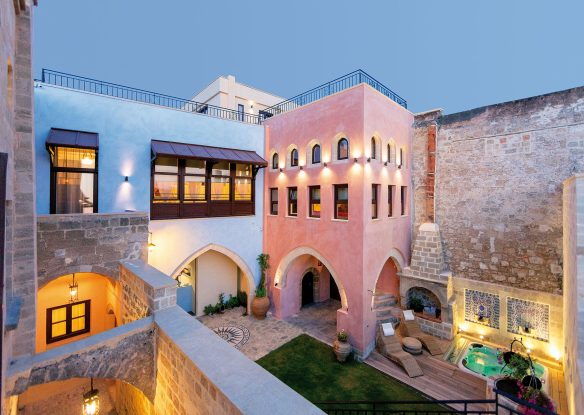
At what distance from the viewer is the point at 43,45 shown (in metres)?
145

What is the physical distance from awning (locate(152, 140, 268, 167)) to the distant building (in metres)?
7.06

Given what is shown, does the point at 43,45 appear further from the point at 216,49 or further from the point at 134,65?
the point at 216,49

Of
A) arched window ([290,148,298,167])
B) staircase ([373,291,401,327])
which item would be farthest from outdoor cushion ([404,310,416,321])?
arched window ([290,148,298,167])

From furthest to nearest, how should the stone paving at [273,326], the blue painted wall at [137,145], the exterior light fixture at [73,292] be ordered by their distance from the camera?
the stone paving at [273,326]
the exterior light fixture at [73,292]
the blue painted wall at [137,145]

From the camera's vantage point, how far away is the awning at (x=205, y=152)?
33.0 feet

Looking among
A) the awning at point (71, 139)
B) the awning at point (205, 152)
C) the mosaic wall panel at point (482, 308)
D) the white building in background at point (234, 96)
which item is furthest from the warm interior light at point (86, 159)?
the mosaic wall panel at point (482, 308)

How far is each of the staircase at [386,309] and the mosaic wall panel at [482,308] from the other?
2628mm

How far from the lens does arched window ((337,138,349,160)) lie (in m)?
10.3

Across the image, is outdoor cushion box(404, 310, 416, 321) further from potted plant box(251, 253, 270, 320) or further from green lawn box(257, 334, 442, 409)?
potted plant box(251, 253, 270, 320)

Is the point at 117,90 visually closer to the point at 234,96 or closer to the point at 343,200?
the point at 343,200

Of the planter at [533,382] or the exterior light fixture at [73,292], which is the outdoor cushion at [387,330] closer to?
the planter at [533,382]

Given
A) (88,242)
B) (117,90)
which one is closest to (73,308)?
(88,242)

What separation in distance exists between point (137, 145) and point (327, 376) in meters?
10.1

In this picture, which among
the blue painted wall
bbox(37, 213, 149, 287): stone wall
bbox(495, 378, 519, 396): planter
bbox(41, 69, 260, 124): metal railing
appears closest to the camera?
bbox(495, 378, 519, 396): planter
